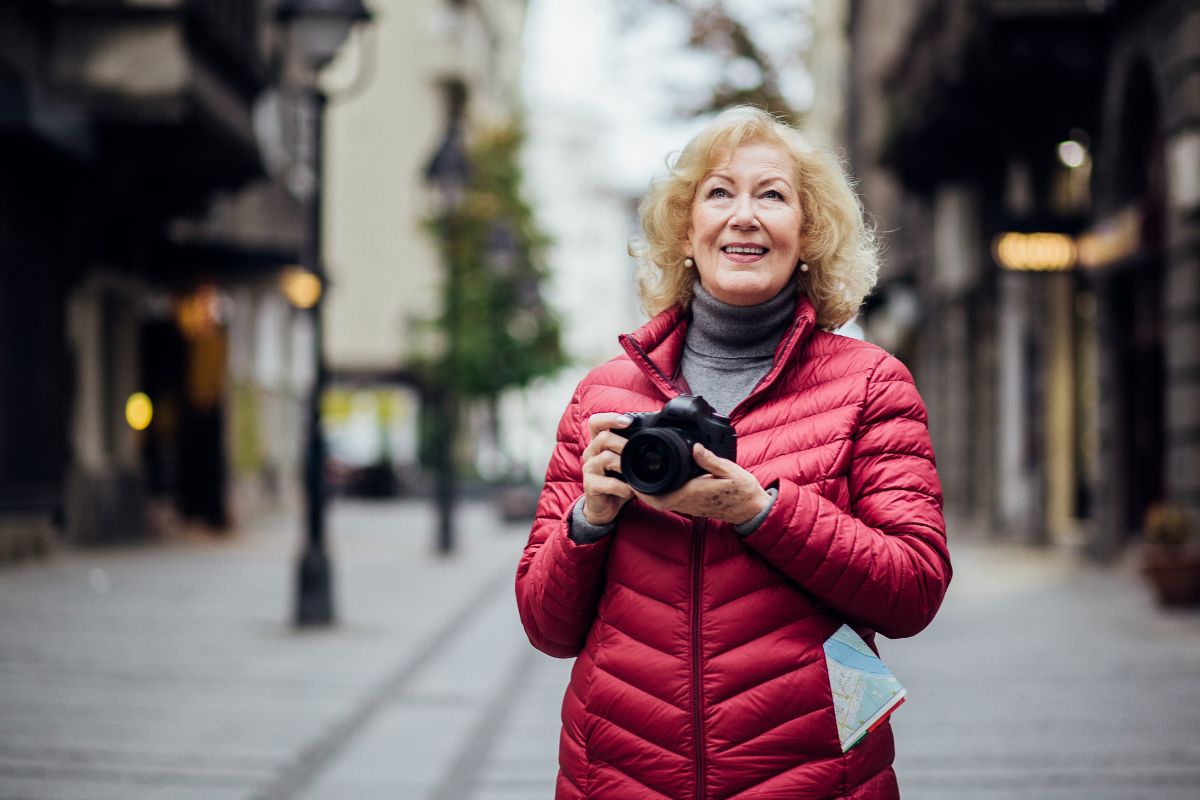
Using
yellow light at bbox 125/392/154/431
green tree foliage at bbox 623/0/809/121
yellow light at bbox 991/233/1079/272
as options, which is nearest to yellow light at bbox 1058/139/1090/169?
yellow light at bbox 991/233/1079/272

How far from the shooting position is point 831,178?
9.08ft

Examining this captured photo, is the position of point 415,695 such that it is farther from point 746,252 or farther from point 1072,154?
point 1072,154

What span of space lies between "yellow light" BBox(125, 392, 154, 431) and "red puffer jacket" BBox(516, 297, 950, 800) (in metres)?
21.2

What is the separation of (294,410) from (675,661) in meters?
33.7

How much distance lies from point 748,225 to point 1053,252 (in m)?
16.6

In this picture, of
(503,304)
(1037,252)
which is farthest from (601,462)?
(503,304)

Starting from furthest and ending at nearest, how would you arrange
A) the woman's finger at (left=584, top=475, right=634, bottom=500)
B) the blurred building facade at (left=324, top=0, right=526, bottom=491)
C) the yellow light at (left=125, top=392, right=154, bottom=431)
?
the blurred building facade at (left=324, top=0, right=526, bottom=491)
the yellow light at (left=125, top=392, right=154, bottom=431)
the woman's finger at (left=584, top=475, right=634, bottom=500)

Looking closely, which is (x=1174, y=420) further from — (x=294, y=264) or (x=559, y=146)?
(x=559, y=146)

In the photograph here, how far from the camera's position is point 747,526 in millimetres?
2430

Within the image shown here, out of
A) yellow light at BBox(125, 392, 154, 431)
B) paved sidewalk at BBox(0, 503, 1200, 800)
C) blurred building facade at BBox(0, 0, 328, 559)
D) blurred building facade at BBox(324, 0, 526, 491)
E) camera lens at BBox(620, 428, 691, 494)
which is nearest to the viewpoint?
camera lens at BBox(620, 428, 691, 494)

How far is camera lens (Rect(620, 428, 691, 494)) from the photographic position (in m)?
2.31

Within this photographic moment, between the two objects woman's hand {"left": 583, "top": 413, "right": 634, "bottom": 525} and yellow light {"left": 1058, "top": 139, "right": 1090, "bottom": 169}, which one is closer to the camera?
woman's hand {"left": 583, "top": 413, "right": 634, "bottom": 525}

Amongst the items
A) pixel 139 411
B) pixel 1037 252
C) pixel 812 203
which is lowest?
pixel 139 411

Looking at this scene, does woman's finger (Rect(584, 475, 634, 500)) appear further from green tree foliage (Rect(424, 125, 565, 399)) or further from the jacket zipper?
green tree foliage (Rect(424, 125, 565, 399))
